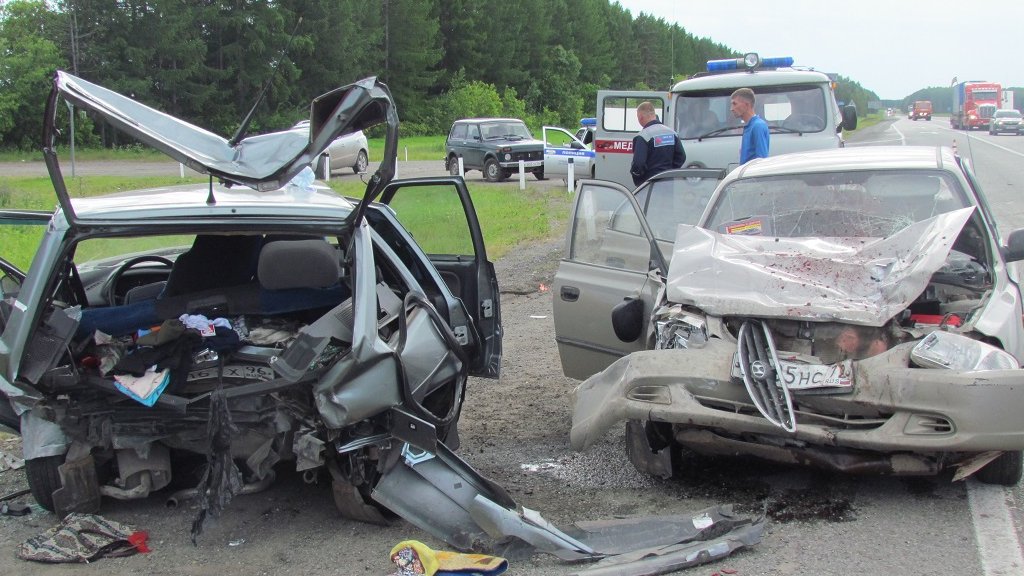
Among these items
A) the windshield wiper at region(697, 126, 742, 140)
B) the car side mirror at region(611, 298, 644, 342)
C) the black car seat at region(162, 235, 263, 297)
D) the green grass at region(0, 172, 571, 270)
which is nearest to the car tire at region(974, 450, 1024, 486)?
the car side mirror at region(611, 298, 644, 342)

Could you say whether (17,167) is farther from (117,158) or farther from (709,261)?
(709,261)

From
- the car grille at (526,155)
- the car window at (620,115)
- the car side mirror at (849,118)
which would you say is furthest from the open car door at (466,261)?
the car grille at (526,155)

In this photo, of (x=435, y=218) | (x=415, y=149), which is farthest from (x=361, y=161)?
(x=435, y=218)

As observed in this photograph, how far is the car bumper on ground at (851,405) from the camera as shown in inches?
164

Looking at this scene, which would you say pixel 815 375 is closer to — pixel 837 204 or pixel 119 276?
pixel 837 204

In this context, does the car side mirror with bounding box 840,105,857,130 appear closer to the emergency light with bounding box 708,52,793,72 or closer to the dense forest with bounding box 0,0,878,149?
the emergency light with bounding box 708,52,793,72

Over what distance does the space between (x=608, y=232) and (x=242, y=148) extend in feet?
8.92

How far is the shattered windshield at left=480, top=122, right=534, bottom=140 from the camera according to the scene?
1131 inches

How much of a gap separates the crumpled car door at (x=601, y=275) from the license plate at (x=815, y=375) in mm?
1246

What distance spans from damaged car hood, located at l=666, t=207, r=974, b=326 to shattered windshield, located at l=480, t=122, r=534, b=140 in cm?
2354

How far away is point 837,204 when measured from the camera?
5809 millimetres

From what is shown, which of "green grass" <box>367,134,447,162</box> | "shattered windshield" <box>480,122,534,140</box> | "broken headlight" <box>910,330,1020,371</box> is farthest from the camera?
"green grass" <box>367,134,447,162</box>

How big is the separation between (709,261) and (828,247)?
25.5 inches

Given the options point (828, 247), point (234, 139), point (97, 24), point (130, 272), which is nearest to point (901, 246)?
point (828, 247)
